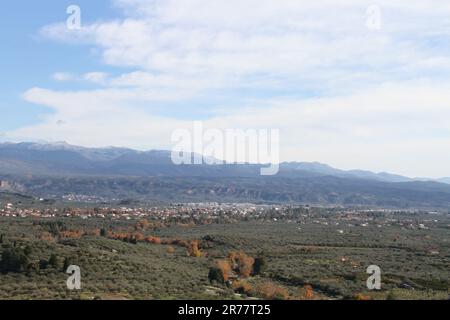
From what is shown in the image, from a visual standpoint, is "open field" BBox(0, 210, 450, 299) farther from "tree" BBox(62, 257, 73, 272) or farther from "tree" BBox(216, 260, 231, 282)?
"tree" BBox(216, 260, 231, 282)

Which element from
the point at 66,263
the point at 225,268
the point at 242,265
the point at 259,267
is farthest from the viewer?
the point at 242,265

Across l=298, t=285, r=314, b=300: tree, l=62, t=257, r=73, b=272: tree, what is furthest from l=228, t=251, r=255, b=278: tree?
l=62, t=257, r=73, b=272: tree

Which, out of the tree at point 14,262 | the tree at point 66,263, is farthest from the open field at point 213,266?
the tree at point 14,262

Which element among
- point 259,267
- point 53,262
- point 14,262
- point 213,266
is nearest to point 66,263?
point 53,262

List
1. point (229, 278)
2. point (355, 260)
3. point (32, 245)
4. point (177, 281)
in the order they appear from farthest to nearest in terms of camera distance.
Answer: point (355, 260), point (32, 245), point (229, 278), point (177, 281)

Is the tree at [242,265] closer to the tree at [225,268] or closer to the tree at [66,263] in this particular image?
the tree at [225,268]

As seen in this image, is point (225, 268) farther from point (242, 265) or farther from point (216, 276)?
point (216, 276)

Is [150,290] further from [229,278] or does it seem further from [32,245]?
[32,245]

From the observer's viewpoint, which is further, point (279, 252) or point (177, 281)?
point (279, 252)

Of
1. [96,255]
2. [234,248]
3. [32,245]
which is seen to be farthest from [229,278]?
[234,248]
